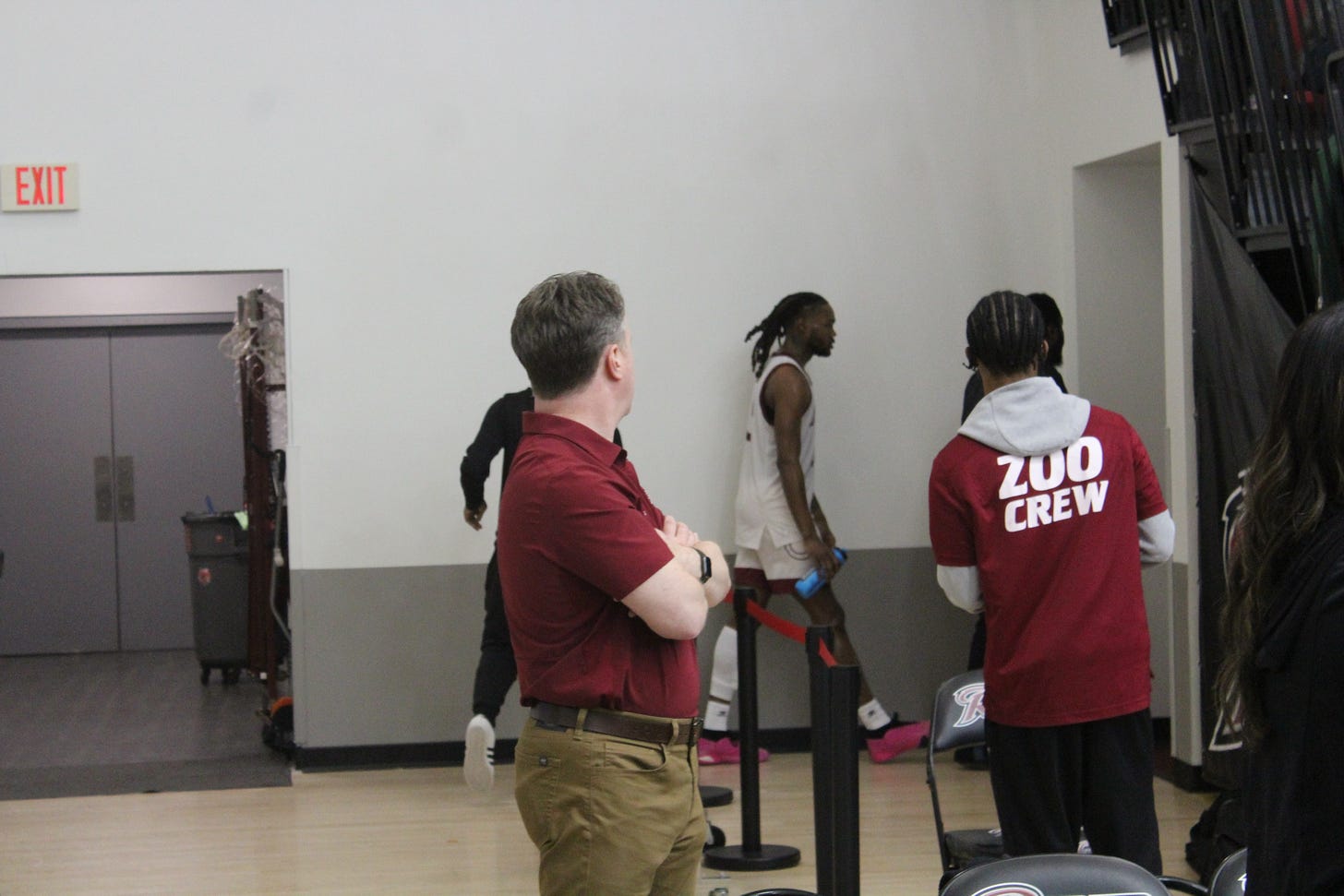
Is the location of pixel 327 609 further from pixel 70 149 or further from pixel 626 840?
pixel 626 840

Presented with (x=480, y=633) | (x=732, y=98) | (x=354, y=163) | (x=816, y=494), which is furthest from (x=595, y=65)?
(x=480, y=633)

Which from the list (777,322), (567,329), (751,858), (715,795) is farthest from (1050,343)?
(567,329)

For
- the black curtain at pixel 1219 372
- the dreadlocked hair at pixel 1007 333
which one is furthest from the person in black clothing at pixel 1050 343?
the dreadlocked hair at pixel 1007 333

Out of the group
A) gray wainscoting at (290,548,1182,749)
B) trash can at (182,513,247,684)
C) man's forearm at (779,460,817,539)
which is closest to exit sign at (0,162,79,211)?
gray wainscoting at (290,548,1182,749)

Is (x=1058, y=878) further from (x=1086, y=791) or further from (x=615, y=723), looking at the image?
(x=1086, y=791)

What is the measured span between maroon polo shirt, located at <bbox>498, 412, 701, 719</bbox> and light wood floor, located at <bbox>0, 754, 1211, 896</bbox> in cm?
220

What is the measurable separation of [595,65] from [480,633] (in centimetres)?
242

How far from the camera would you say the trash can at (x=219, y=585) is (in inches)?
314

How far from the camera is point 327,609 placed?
19.0 ft

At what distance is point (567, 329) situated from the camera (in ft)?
7.00

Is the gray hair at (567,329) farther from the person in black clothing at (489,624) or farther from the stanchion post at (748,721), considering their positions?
the person in black clothing at (489,624)

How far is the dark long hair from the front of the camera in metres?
1.47

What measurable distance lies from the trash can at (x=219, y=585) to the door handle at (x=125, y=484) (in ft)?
6.01

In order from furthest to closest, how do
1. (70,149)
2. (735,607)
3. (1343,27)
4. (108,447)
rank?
1. (108,447)
2. (70,149)
3. (735,607)
4. (1343,27)
